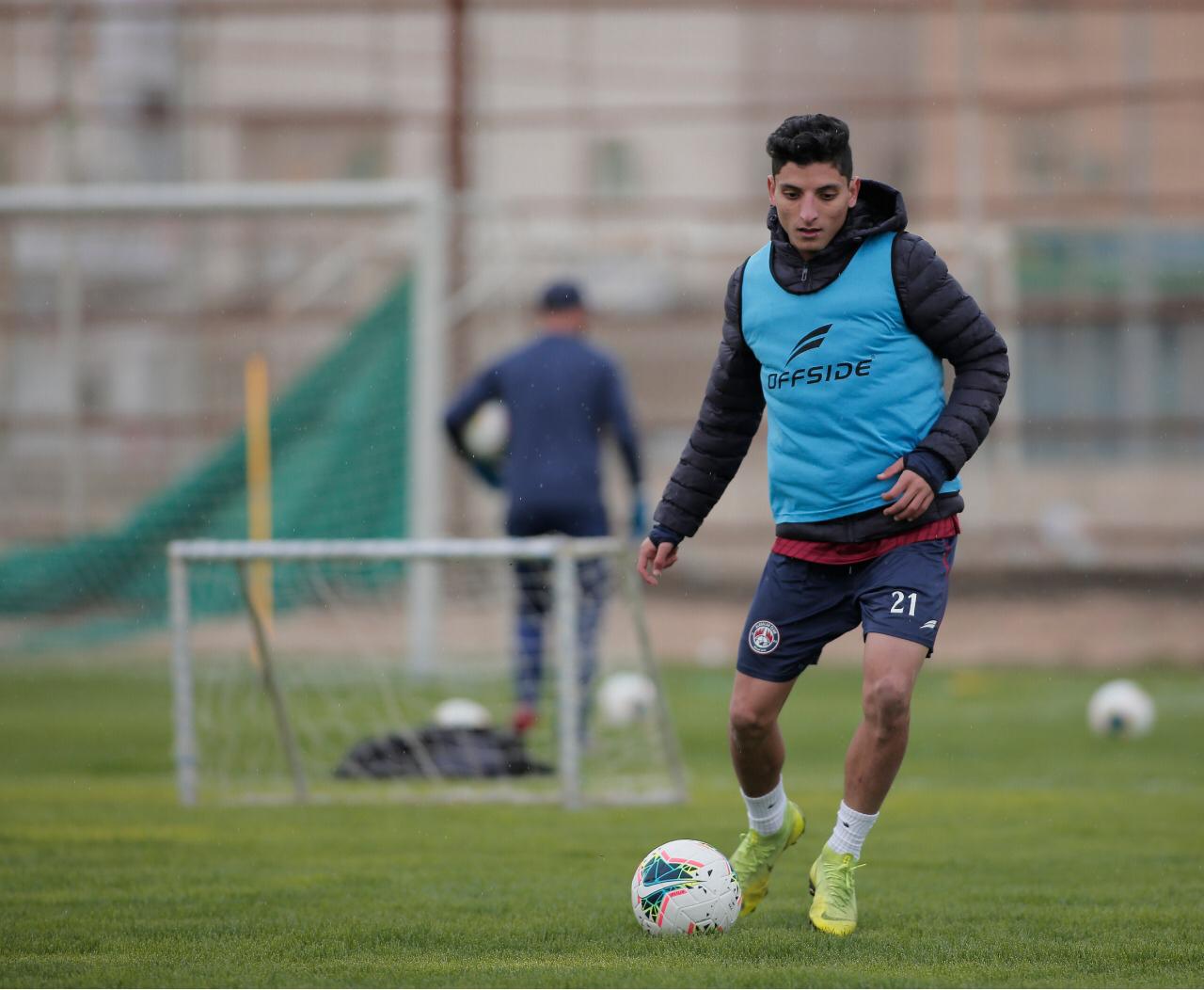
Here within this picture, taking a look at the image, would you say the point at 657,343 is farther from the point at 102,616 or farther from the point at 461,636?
the point at 102,616

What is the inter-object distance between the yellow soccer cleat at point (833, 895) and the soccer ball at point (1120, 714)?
4.82m

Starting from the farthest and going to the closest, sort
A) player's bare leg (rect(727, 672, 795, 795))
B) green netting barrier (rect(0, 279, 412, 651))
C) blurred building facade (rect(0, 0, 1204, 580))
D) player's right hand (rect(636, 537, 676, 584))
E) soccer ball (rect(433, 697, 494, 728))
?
blurred building facade (rect(0, 0, 1204, 580))
green netting barrier (rect(0, 279, 412, 651))
soccer ball (rect(433, 697, 494, 728))
player's right hand (rect(636, 537, 676, 584))
player's bare leg (rect(727, 672, 795, 795))

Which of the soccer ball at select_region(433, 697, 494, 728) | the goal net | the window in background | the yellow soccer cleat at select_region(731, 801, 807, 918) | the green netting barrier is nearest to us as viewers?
the yellow soccer cleat at select_region(731, 801, 807, 918)

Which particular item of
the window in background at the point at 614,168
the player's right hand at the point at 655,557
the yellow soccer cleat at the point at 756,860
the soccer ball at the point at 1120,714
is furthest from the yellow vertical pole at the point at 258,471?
the yellow soccer cleat at the point at 756,860

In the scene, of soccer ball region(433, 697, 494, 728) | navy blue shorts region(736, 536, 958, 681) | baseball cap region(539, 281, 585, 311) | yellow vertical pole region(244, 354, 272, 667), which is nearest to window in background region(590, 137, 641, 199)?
yellow vertical pole region(244, 354, 272, 667)

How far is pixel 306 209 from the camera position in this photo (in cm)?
1105

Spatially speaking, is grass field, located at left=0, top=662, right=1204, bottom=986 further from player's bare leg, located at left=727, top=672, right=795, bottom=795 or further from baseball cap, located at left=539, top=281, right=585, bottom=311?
baseball cap, located at left=539, top=281, right=585, bottom=311

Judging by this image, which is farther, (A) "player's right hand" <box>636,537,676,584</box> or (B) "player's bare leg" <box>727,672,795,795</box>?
(A) "player's right hand" <box>636,537,676,584</box>

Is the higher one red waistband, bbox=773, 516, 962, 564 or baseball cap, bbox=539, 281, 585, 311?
baseball cap, bbox=539, 281, 585, 311

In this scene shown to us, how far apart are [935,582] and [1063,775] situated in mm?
3613

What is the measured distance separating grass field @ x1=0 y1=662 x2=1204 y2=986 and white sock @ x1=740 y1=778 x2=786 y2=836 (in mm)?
225

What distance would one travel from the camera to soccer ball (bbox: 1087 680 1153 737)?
8711 millimetres

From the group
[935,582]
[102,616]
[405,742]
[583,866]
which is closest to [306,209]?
[102,616]

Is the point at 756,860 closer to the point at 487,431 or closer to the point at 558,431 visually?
the point at 558,431
